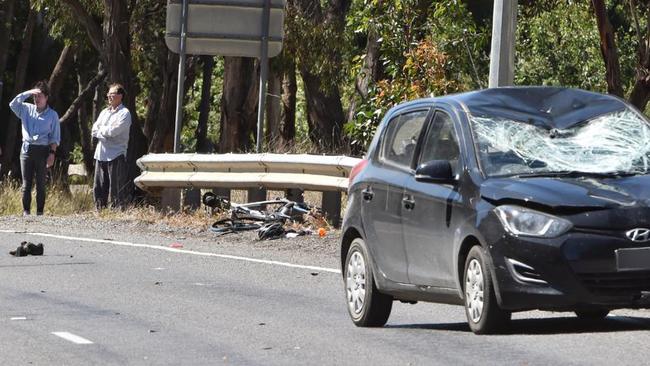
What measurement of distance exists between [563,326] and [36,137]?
43.1 feet

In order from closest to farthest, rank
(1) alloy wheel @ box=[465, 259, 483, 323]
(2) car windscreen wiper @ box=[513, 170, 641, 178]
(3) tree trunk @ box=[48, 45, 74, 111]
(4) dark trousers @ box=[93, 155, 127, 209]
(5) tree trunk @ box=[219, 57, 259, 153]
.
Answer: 1. (1) alloy wheel @ box=[465, 259, 483, 323]
2. (2) car windscreen wiper @ box=[513, 170, 641, 178]
3. (4) dark trousers @ box=[93, 155, 127, 209]
4. (5) tree trunk @ box=[219, 57, 259, 153]
5. (3) tree trunk @ box=[48, 45, 74, 111]

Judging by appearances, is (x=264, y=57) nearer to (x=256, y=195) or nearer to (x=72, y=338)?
(x=256, y=195)

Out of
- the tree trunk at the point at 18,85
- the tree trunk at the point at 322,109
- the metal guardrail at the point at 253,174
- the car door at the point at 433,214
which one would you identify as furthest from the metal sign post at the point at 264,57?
the tree trunk at the point at 18,85

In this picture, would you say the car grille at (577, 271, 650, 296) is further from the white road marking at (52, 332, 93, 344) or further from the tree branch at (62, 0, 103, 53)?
the tree branch at (62, 0, 103, 53)

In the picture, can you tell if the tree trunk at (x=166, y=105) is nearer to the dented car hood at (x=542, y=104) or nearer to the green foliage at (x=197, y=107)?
the green foliage at (x=197, y=107)

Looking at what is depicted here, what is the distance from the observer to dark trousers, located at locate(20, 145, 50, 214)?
22.4 m

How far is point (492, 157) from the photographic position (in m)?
9.87

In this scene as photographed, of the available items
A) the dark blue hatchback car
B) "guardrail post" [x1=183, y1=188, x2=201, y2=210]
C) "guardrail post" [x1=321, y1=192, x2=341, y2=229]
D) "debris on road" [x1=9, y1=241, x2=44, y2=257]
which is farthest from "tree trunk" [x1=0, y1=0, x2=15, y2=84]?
the dark blue hatchback car

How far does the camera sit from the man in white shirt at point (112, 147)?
72.4 feet

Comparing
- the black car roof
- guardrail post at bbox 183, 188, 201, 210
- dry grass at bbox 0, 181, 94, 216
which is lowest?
dry grass at bbox 0, 181, 94, 216

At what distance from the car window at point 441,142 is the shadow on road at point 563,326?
106 cm

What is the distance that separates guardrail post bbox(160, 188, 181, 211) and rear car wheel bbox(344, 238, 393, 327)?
422 inches

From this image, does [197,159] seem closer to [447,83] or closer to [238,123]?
[447,83]

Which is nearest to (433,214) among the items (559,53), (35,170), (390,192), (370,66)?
(390,192)
